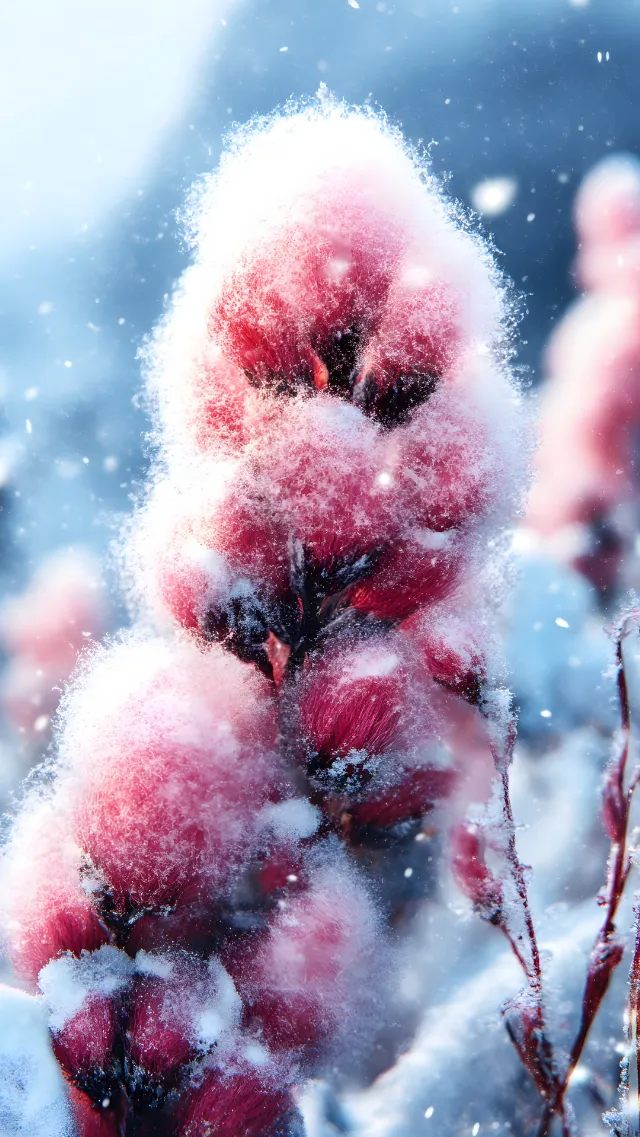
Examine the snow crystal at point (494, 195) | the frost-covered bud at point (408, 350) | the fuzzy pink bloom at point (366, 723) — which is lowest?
the fuzzy pink bloom at point (366, 723)

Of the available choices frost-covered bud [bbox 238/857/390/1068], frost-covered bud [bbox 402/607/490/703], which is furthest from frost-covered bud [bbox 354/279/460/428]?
frost-covered bud [bbox 238/857/390/1068]

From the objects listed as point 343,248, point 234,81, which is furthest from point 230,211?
point 234,81

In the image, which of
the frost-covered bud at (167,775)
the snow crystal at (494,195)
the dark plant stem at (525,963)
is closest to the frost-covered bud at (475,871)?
the dark plant stem at (525,963)

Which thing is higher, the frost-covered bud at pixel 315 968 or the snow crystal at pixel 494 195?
the snow crystal at pixel 494 195

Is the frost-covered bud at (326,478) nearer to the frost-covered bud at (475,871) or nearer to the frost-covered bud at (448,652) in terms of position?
the frost-covered bud at (448,652)

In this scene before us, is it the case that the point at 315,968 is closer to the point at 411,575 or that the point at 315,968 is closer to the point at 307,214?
the point at 411,575

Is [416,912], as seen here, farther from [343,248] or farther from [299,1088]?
[343,248]

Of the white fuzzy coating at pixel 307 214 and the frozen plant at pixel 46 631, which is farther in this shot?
the frozen plant at pixel 46 631
